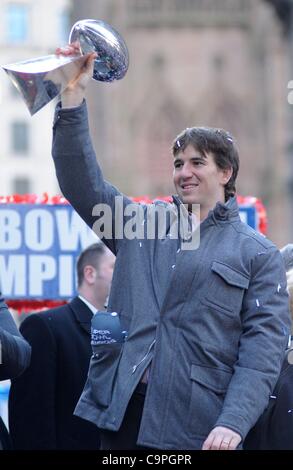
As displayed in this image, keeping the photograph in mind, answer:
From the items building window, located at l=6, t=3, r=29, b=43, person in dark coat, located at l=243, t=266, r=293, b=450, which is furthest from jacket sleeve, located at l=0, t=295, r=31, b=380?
building window, located at l=6, t=3, r=29, b=43

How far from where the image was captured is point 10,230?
6.99 metres

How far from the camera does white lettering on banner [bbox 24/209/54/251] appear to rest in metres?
7.03

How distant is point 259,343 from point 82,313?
1.99m

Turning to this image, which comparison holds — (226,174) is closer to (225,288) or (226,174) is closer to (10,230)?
(225,288)

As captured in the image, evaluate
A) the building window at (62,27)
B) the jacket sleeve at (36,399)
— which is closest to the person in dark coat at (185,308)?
the jacket sleeve at (36,399)

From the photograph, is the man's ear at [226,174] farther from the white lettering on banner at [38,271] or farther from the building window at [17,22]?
the building window at [17,22]

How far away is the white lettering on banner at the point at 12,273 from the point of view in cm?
691

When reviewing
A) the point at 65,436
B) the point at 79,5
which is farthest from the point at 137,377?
the point at 79,5

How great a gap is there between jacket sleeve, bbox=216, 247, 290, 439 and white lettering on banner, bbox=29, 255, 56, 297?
125 inches

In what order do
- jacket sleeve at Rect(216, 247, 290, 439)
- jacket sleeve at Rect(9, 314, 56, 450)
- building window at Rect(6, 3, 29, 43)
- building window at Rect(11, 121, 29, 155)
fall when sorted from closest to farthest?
1. jacket sleeve at Rect(216, 247, 290, 439)
2. jacket sleeve at Rect(9, 314, 56, 450)
3. building window at Rect(11, 121, 29, 155)
4. building window at Rect(6, 3, 29, 43)

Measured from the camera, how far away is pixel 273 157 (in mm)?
37875

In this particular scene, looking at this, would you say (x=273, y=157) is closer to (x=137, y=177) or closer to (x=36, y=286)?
(x=137, y=177)

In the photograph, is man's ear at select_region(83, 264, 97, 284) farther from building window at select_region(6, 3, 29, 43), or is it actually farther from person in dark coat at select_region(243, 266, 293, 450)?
building window at select_region(6, 3, 29, 43)

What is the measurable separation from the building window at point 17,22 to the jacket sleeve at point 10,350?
64.2m
